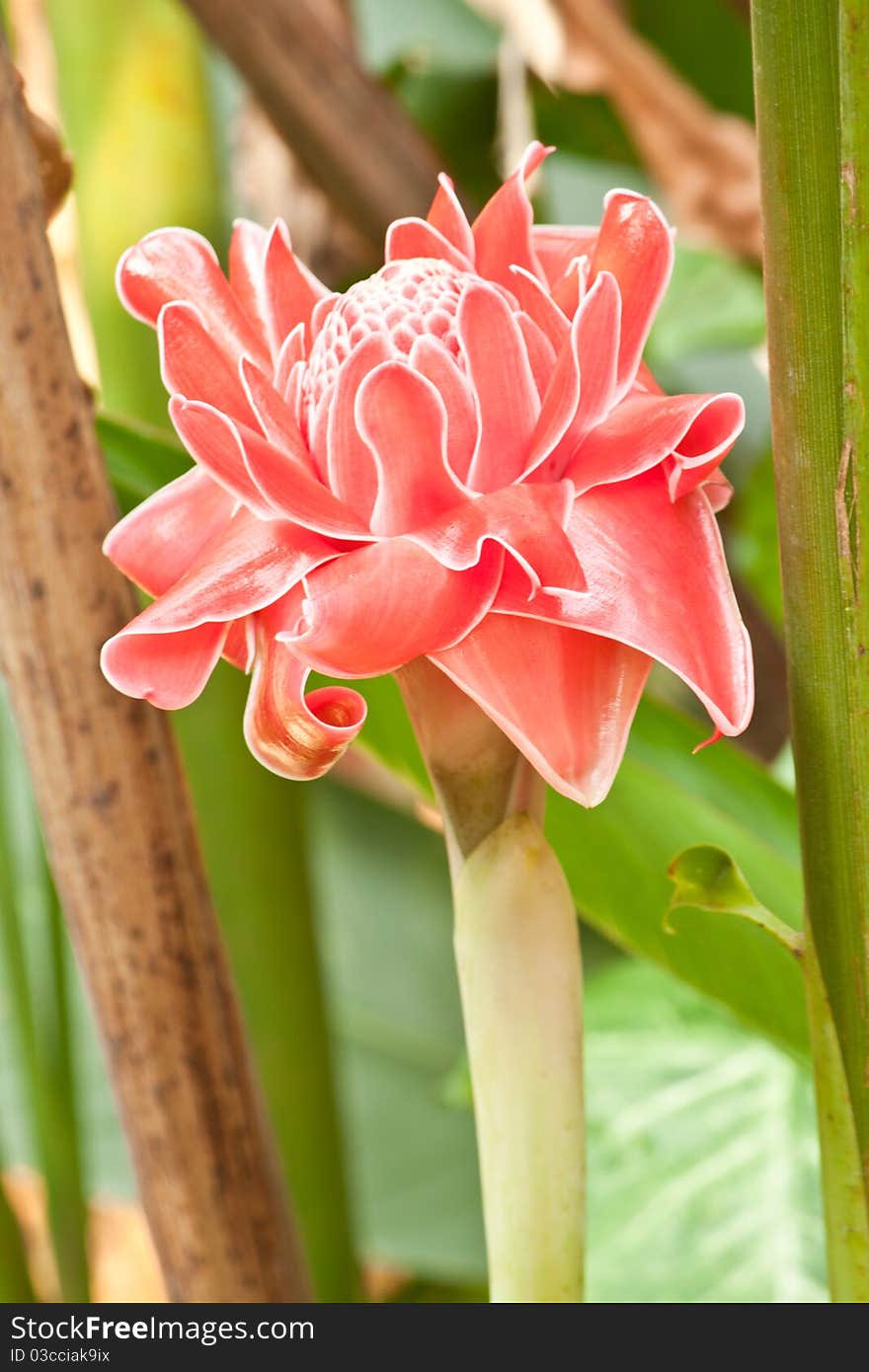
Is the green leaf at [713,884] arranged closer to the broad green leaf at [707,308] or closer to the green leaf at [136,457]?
the green leaf at [136,457]

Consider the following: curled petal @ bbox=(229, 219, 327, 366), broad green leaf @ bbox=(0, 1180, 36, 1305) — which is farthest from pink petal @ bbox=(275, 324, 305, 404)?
broad green leaf @ bbox=(0, 1180, 36, 1305)

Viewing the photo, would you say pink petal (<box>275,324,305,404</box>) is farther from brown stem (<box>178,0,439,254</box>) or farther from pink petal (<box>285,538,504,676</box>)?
brown stem (<box>178,0,439,254</box>)

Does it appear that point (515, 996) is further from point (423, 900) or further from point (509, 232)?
point (423, 900)

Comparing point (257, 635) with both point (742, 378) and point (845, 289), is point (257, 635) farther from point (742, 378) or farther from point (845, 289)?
point (742, 378)

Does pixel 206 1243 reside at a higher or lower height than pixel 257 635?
lower

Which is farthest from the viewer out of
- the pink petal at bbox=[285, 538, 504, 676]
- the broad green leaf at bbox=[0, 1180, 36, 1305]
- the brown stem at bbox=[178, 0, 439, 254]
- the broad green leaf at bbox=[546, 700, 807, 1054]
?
the brown stem at bbox=[178, 0, 439, 254]

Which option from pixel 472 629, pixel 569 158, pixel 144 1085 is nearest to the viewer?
pixel 472 629

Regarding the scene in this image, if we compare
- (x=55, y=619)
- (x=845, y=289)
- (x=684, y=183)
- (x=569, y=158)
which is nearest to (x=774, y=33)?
(x=845, y=289)
